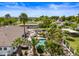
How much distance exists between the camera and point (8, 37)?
206 inches

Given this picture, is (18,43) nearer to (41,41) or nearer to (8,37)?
(8,37)

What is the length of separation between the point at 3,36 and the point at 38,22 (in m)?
0.71

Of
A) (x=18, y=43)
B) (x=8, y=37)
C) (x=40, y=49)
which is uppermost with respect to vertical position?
(x=8, y=37)

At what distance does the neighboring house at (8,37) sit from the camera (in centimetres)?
520

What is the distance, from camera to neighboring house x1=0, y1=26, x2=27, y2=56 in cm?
520

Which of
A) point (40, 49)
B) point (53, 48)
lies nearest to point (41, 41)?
point (40, 49)

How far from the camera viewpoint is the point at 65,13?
17.1 feet

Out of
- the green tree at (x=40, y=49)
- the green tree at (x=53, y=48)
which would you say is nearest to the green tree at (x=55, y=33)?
the green tree at (x=53, y=48)

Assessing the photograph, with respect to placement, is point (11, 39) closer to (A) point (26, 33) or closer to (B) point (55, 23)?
(A) point (26, 33)

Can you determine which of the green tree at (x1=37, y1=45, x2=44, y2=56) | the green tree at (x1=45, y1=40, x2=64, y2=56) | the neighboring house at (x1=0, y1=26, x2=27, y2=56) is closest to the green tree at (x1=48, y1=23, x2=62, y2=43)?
the green tree at (x1=45, y1=40, x2=64, y2=56)

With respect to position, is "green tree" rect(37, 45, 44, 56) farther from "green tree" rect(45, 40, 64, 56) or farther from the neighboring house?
the neighboring house

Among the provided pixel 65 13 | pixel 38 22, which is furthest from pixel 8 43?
pixel 65 13

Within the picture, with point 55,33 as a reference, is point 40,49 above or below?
below

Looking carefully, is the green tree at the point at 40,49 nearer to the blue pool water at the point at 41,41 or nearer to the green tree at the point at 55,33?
the blue pool water at the point at 41,41
